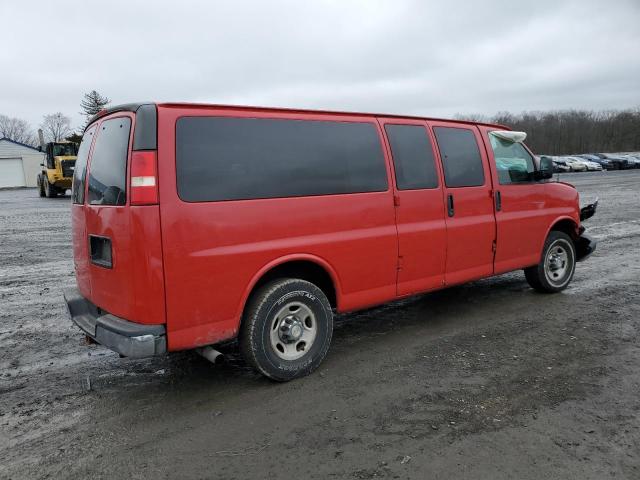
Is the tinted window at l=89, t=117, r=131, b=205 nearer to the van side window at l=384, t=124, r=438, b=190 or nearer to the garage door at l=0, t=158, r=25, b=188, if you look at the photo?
the van side window at l=384, t=124, r=438, b=190

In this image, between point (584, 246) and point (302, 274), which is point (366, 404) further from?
point (584, 246)

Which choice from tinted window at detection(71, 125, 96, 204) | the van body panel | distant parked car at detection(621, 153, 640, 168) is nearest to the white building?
tinted window at detection(71, 125, 96, 204)

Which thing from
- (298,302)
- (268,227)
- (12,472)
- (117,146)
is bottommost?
(12,472)

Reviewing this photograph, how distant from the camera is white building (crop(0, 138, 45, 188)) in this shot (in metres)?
50.6

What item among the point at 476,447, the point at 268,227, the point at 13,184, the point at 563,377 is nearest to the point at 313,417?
the point at 476,447

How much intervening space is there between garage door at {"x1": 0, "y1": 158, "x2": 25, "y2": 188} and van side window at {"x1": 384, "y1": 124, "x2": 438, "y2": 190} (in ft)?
184

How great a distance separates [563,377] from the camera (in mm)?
3975

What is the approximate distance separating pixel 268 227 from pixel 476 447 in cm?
205

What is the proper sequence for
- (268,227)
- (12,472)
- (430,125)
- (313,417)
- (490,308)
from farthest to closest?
(490,308), (430,125), (268,227), (313,417), (12,472)

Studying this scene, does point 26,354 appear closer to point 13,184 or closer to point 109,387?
point 109,387

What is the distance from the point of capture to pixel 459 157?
5324 mm

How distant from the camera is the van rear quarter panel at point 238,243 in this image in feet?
11.3

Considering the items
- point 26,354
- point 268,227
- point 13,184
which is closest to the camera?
point 268,227

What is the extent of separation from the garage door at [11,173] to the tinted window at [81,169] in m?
55.0
